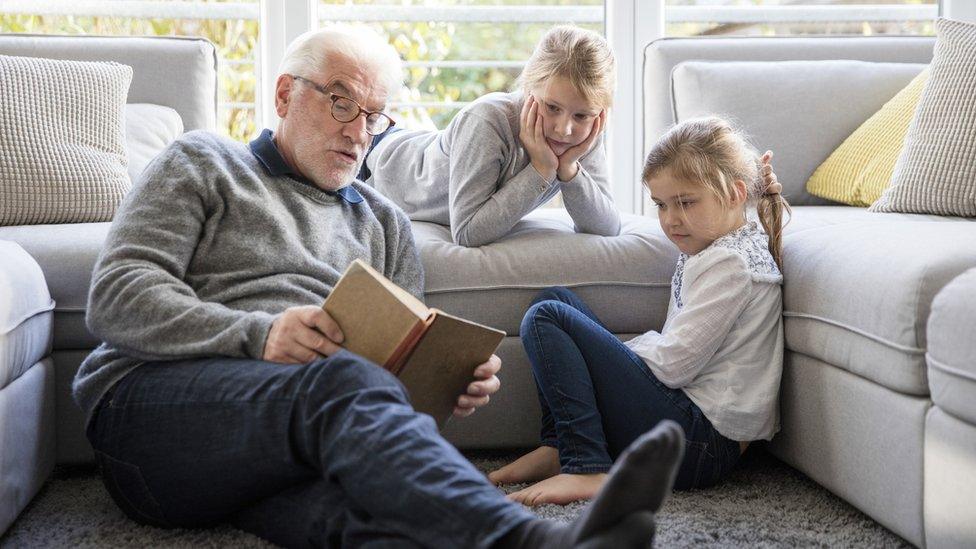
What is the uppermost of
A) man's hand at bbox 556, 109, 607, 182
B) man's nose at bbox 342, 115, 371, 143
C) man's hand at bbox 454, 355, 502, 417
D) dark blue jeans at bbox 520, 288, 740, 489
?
man's nose at bbox 342, 115, 371, 143

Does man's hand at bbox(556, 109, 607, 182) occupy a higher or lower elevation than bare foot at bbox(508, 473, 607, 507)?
higher

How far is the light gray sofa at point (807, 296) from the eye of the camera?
1.48m

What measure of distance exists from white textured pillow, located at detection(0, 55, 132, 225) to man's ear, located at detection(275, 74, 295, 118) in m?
0.75

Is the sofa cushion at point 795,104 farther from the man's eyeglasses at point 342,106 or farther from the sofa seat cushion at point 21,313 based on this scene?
the sofa seat cushion at point 21,313

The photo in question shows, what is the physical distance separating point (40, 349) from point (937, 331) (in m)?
1.48

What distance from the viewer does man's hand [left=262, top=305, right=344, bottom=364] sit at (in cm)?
139

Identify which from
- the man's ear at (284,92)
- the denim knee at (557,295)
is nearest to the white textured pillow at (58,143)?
the man's ear at (284,92)

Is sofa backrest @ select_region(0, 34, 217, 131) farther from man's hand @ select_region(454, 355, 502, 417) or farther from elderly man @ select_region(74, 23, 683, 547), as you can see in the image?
man's hand @ select_region(454, 355, 502, 417)

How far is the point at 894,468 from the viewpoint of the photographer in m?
1.54

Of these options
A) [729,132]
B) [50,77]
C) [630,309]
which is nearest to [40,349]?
[50,77]

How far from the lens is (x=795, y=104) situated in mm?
2770

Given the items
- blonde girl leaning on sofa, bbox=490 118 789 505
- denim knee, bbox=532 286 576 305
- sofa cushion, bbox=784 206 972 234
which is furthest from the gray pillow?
denim knee, bbox=532 286 576 305

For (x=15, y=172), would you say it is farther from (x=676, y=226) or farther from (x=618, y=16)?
(x=618, y=16)

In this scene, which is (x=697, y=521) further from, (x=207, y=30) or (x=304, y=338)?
(x=207, y=30)
